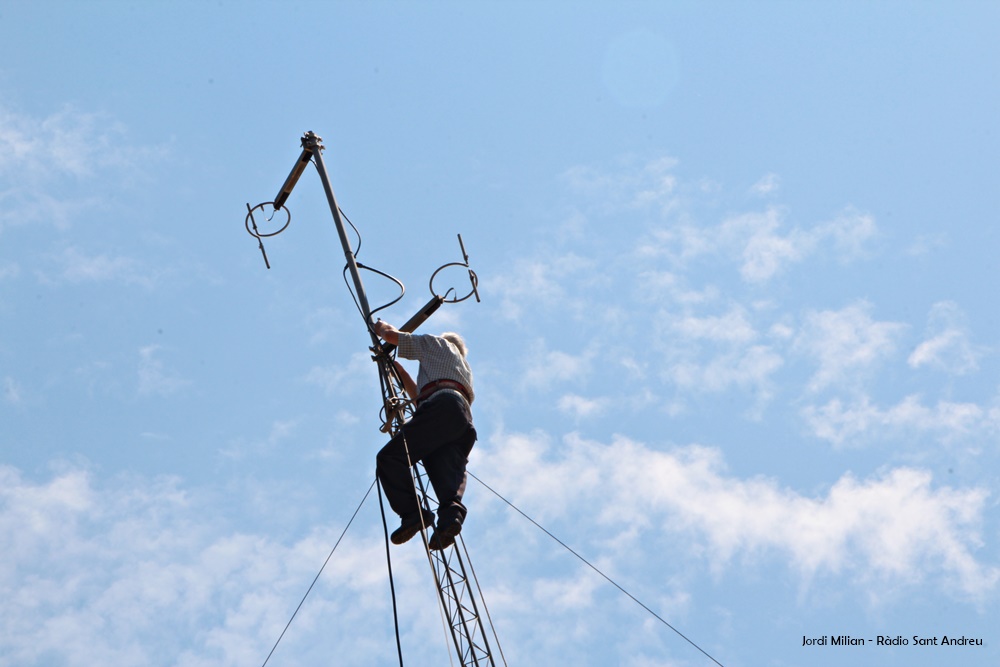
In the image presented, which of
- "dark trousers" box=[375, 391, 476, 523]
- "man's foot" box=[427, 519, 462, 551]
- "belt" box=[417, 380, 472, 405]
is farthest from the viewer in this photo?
"belt" box=[417, 380, 472, 405]

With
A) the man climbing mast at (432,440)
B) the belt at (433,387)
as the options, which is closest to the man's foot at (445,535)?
the man climbing mast at (432,440)

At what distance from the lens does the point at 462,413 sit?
1279cm

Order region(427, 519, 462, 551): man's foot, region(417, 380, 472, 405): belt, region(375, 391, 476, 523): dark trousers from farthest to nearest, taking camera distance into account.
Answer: region(417, 380, 472, 405): belt, region(375, 391, 476, 523): dark trousers, region(427, 519, 462, 551): man's foot

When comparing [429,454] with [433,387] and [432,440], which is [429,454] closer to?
[432,440]

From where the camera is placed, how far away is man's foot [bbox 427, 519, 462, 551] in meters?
12.3

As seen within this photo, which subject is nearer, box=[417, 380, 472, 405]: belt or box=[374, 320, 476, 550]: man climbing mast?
box=[374, 320, 476, 550]: man climbing mast

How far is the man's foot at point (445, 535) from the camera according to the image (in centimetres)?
1234

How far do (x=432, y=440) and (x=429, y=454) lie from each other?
0.15 metres

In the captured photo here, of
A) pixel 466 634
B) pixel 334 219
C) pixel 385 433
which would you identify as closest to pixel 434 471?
pixel 385 433

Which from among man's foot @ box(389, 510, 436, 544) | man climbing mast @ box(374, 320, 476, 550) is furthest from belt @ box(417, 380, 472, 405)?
man's foot @ box(389, 510, 436, 544)

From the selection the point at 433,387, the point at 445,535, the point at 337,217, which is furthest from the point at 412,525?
the point at 337,217

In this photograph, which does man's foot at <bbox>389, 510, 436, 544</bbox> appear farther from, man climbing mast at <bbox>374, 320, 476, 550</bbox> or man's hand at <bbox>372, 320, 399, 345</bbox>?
man's hand at <bbox>372, 320, 399, 345</bbox>

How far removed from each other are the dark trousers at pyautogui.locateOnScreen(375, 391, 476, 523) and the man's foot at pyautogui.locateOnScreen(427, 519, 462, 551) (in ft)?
0.76

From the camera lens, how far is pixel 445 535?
40.7 ft
